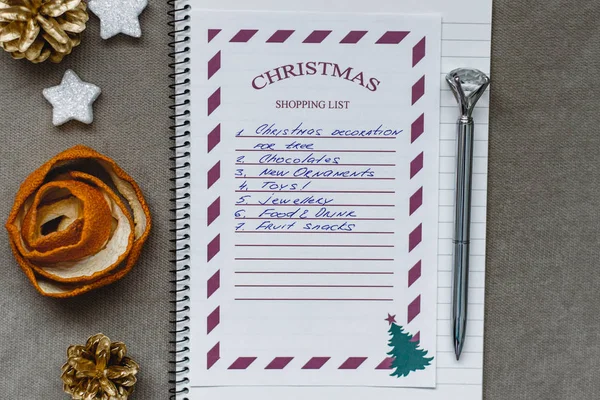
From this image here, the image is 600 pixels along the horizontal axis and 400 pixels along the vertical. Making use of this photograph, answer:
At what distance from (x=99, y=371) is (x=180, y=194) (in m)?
0.18

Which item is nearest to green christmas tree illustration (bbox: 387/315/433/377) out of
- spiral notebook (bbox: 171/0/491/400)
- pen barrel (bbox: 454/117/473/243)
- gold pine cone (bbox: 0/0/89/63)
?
spiral notebook (bbox: 171/0/491/400)

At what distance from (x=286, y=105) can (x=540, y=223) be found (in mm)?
268

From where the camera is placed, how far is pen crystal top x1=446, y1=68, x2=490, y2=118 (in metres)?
0.53

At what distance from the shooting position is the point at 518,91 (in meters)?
0.55

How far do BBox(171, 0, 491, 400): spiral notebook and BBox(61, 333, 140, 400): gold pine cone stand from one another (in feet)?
0.16

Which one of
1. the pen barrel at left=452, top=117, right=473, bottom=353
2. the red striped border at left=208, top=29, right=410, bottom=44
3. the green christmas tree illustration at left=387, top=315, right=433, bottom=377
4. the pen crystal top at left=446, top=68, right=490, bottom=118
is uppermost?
the red striped border at left=208, top=29, right=410, bottom=44

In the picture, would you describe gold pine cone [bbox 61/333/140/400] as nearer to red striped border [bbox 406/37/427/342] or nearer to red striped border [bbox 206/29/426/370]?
red striped border [bbox 206/29/426/370]

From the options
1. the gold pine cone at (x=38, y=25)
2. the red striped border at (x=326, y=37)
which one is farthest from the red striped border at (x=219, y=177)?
the gold pine cone at (x=38, y=25)

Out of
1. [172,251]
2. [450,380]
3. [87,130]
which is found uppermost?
[87,130]

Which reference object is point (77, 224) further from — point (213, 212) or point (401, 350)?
point (401, 350)

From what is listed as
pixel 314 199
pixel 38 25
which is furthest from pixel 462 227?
pixel 38 25

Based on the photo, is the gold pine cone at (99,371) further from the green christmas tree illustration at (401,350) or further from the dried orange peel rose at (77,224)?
the green christmas tree illustration at (401,350)

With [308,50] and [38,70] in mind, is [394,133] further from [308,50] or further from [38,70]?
[38,70]

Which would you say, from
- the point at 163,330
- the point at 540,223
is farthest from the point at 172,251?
the point at 540,223
